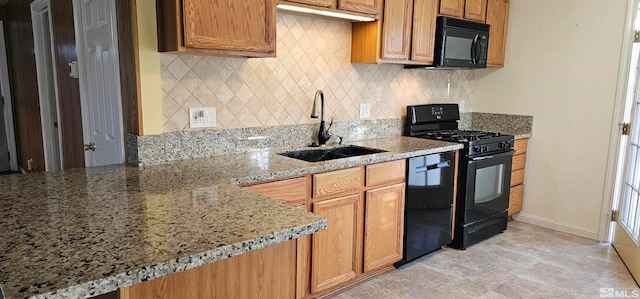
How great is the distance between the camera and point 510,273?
289cm

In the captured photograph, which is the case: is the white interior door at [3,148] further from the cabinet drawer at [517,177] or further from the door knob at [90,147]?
the cabinet drawer at [517,177]

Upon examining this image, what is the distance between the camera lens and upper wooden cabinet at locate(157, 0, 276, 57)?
1962 mm

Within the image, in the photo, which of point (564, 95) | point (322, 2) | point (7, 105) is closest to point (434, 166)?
point (322, 2)

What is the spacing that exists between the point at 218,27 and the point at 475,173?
2239mm

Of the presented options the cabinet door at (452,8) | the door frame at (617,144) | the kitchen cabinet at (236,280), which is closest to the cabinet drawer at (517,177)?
the door frame at (617,144)

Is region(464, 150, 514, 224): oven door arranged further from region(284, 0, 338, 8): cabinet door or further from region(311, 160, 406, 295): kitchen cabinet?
region(284, 0, 338, 8): cabinet door

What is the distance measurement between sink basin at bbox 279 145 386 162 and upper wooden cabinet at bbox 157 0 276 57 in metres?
0.74

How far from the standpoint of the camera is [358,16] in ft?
9.07

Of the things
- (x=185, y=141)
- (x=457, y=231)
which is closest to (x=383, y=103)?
(x=457, y=231)

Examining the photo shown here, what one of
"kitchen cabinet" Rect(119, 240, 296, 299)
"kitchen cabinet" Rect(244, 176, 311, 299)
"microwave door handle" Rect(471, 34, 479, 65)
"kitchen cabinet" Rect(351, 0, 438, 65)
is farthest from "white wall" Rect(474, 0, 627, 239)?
"kitchen cabinet" Rect(119, 240, 296, 299)

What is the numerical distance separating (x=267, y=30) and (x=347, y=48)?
3.24 feet

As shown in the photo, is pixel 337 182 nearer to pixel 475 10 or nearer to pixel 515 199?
pixel 475 10

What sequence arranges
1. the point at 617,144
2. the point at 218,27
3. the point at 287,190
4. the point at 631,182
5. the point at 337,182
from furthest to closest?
the point at 617,144 → the point at 631,182 → the point at 337,182 → the point at 287,190 → the point at 218,27

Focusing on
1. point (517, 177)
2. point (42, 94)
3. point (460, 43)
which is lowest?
point (517, 177)
